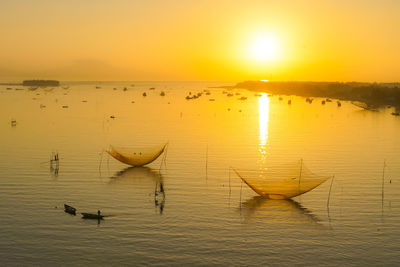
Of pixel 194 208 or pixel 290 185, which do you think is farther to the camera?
pixel 290 185

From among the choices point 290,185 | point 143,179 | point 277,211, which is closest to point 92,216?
point 277,211

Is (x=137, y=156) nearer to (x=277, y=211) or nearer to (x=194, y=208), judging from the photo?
(x=194, y=208)

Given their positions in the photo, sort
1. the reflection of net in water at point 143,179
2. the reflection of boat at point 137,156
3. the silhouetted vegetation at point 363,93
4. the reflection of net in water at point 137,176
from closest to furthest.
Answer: the reflection of net in water at point 143,179 → the reflection of net in water at point 137,176 → the reflection of boat at point 137,156 → the silhouetted vegetation at point 363,93

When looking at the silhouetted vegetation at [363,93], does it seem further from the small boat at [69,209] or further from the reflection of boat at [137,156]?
the small boat at [69,209]

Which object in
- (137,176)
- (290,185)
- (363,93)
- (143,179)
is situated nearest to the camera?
(290,185)

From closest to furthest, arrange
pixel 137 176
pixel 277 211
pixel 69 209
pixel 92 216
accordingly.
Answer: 1. pixel 92 216
2. pixel 69 209
3. pixel 277 211
4. pixel 137 176

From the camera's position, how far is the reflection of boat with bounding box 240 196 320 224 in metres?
19.4

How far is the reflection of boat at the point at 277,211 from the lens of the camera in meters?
19.4

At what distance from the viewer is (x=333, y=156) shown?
111 ft

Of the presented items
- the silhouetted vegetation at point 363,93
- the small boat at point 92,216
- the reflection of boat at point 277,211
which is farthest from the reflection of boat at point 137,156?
the silhouetted vegetation at point 363,93

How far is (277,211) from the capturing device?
67.2 ft

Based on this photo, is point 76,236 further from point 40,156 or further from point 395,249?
point 40,156

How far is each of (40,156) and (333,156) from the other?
63.1ft

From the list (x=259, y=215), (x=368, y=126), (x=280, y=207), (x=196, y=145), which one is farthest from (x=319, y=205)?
(x=368, y=126)
